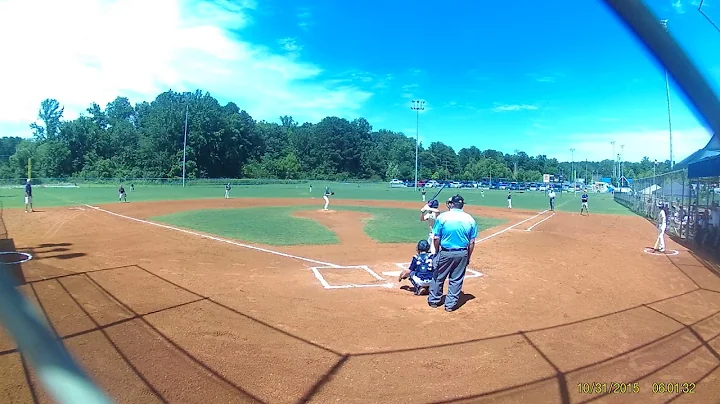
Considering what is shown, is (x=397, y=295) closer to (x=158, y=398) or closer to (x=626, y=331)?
(x=626, y=331)

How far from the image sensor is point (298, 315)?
699 centimetres

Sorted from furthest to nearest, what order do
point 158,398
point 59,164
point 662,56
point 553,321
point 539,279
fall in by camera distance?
1. point 59,164
2. point 539,279
3. point 553,321
4. point 158,398
5. point 662,56

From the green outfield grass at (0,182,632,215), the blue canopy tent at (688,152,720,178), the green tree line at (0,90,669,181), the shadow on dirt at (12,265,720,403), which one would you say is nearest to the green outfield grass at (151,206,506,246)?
the shadow on dirt at (12,265,720,403)

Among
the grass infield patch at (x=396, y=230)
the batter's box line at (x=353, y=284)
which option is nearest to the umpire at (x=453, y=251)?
the batter's box line at (x=353, y=284)

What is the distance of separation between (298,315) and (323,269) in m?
4.05

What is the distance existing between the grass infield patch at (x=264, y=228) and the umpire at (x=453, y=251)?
28.3 feet

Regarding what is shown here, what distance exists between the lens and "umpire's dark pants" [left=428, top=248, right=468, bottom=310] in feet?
24.5

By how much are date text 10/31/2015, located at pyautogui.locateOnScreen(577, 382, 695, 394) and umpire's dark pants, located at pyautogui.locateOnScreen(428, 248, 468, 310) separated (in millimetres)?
2891

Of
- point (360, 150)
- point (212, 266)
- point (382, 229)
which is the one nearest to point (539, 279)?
point (212, 266)

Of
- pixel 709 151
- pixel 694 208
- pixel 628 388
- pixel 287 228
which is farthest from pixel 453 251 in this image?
pixel 694 208

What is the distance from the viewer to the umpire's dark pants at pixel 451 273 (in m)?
7.48

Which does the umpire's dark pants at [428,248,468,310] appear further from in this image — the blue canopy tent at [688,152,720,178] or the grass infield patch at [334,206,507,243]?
the grass infield patch at [334,206,507,243]

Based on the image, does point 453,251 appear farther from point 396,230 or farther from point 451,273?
point 396,230

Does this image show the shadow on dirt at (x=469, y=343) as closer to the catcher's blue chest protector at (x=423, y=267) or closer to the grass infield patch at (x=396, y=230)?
A: the catcher's blue chest protector at (x=423, y=267)
